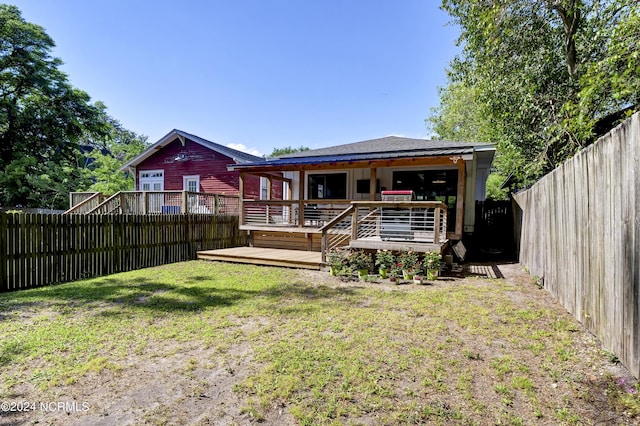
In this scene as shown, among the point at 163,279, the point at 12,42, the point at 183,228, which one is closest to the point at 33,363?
the point at 163,279

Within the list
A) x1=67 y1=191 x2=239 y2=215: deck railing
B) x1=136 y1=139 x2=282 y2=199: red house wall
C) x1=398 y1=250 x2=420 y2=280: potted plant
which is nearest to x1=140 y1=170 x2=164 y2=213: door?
x1=136 y1=139 x2=282 y2=199: red house wall

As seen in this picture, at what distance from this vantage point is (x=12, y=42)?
21.2 metres

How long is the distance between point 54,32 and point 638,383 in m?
33.8

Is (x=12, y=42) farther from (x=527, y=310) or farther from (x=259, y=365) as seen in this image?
(x=527, y=310)

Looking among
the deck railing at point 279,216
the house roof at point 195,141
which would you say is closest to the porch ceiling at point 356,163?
the deck railing at point 279,216

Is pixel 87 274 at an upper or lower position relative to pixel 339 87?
lower

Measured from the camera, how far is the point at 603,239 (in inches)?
120

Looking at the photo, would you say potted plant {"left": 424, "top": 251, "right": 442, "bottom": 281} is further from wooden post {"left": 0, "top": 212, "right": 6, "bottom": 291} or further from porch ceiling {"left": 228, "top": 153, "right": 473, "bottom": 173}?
wooden post {"left": 0, "top": 212, "right": 6, "bottom": 291}

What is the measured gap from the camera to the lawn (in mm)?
2252

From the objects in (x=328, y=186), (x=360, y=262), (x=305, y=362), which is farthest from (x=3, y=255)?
(x=328, y=186)

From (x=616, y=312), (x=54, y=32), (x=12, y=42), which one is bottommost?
(x=616, y=312)

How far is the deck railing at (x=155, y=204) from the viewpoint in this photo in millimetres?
12086

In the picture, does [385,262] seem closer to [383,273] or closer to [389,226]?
[383,273]

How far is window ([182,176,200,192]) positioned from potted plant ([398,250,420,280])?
43.7ft
